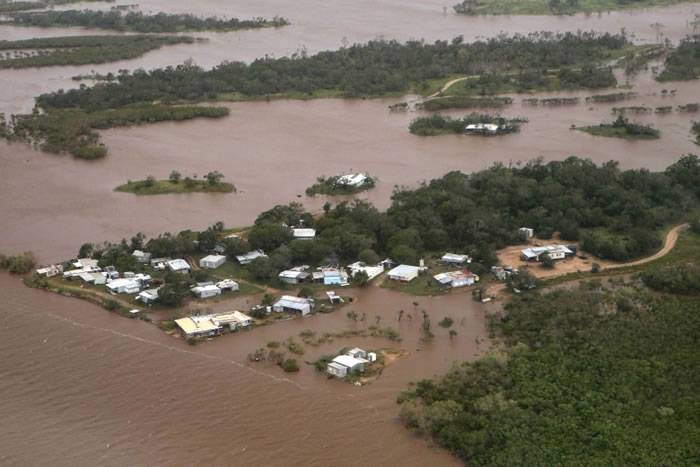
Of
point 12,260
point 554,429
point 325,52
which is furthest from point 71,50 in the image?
point 554,429

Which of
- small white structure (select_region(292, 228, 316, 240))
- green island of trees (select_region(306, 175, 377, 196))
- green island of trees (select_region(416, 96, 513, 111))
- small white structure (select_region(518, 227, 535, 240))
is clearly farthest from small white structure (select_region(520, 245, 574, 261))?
green island of trees (select_region(416, 96, 513, 111))

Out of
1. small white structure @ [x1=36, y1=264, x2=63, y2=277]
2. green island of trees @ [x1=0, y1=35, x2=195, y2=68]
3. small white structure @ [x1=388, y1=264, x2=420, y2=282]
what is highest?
green island of trees @ [x1=0, y1=35, x2=195, y2=68]

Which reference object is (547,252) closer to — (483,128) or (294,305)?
(294,305)

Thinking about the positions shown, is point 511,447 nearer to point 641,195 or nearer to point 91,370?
point 91,370

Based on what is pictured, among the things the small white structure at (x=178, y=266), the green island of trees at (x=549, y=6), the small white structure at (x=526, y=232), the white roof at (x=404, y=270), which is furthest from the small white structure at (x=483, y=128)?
the green island of trees at (x=549, y=6)

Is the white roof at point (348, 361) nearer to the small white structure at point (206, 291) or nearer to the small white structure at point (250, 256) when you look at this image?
the small white structure at point (206, 291)

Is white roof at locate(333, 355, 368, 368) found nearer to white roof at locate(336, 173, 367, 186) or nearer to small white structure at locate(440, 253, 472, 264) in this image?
small white structure at locate(440, 253, 472, 264)

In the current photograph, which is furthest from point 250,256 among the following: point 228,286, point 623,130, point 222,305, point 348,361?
point 623,130
